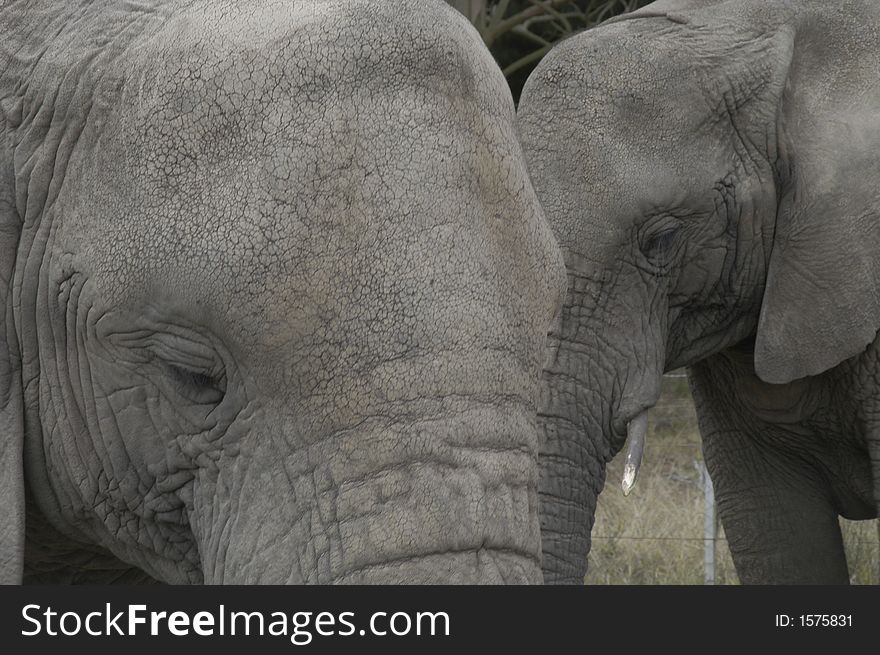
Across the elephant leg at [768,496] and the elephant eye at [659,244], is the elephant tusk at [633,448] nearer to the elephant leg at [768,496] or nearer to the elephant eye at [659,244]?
the elephant eye at [659,244]

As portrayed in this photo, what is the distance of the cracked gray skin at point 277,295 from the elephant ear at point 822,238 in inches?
89.3

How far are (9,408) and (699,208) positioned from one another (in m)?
2.47

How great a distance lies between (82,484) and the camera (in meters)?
2.20

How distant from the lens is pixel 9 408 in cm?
218

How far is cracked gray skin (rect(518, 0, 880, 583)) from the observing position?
13.7 feet

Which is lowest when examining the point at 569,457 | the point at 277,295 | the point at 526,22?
the point at 526,22

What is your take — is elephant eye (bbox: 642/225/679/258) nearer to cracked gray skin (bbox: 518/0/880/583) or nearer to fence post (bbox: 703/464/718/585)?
cracked gray skin (bbox: 518/0/880/583)

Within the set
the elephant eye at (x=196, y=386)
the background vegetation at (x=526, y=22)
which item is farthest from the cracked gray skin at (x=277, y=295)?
the background vegetation at (x=526, y=22)

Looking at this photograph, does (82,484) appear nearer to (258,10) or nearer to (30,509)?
(30,509)

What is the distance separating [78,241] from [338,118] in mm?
385

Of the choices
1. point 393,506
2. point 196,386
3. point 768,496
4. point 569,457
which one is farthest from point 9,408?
point 768,496

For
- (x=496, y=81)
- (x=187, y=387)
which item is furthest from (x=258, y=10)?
(x=187, y=387)

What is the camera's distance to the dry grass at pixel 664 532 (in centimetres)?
602

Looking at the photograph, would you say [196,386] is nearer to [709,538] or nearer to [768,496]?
[768,496]
